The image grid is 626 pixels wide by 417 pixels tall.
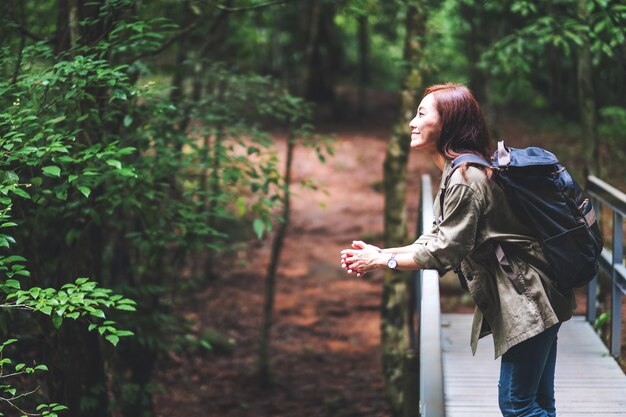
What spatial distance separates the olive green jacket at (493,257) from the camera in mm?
2746

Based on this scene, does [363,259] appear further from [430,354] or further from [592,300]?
Result: [592,300]

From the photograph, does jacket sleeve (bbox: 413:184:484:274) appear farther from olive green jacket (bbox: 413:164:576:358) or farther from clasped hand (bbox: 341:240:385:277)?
clasped hand (bbox: 341:240:385:277)

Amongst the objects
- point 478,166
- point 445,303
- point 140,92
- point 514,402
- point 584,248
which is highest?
point 140,92

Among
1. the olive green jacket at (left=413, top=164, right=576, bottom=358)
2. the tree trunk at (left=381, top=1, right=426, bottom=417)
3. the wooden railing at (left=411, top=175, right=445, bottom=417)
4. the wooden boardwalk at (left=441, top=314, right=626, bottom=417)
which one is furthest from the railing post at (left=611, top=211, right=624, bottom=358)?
the tree trunk at (left=381, top=1, right=426, bottom=417)

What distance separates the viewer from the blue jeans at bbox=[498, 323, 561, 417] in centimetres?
290

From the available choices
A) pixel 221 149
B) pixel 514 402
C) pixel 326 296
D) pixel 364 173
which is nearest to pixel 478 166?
pixel 514 402

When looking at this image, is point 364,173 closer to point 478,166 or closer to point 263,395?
point 263,395

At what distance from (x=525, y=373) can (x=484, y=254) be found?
0.52 metres

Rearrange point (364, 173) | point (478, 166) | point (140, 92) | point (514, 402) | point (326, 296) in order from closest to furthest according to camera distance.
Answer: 1. point (478, 166)
2. point (514, 402)
3. point (140, 92)
4. point (326, 296)
5. point (364, 173)

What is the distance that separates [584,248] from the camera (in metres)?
2.82

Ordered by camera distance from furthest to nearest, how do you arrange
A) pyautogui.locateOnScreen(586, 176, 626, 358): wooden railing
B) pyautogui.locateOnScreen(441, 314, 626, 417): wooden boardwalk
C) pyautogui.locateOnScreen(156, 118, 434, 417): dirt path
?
pyautogui.locateOnScreen(156, 118, 434, 417): dirt path → pyautogui.locateOnScreen(586, 176, 626, 358): wooden railing → pyautogui.locateOnScreen(441, 314, 626, 417): wooden boardwalk

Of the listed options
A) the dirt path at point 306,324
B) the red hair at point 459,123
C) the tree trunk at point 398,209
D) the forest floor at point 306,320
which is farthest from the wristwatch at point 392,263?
→ the tree trunk at point 398,209

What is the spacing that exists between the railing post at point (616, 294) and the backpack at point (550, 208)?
2.11 m

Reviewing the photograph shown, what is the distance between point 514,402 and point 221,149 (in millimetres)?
3493
